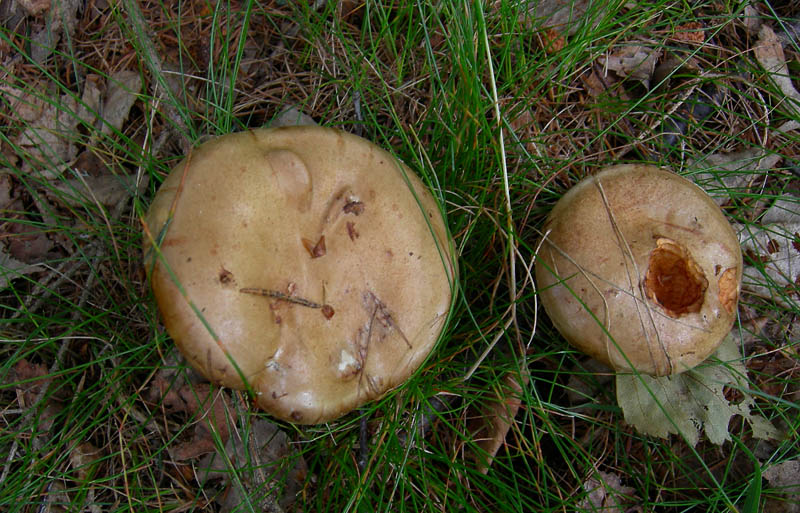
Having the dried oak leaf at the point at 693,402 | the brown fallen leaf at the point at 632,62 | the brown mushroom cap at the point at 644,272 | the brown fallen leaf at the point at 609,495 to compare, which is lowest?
the brown fallen leaf at the point at 609,495

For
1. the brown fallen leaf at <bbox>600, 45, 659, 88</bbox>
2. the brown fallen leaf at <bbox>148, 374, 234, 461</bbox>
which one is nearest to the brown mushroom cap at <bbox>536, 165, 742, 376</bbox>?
the brown fallen leaf at <bbox>600, 45, 659, 88</bbox>

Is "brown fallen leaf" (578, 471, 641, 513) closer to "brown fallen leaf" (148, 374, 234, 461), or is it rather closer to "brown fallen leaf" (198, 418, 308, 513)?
"brown fallen leaf" (198, 418, 308, 513)

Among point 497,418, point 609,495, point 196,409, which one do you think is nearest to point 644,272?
point 497,418

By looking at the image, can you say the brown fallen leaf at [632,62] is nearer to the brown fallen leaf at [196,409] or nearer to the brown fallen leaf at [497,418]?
the brown fallen leaf at [497,418]

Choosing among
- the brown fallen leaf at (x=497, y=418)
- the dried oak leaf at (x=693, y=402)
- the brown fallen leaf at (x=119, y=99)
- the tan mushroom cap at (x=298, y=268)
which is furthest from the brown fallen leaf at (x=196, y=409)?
the dried oak leaf at (x=693, y=402)

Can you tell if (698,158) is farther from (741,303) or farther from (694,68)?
(741,303)

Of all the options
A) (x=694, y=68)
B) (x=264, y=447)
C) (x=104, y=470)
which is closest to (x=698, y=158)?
(x=694, y=68)
